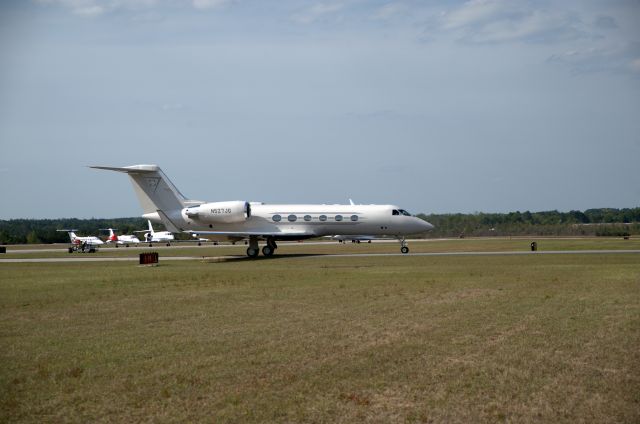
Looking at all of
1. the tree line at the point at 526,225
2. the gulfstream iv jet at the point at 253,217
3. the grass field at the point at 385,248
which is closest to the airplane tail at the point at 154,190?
the gulfstream iv jet at the point at 253,217

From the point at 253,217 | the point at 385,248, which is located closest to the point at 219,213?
the point at 253,217

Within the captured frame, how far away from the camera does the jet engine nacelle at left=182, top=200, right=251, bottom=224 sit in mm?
42000

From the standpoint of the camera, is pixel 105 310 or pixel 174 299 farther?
pixel 174 299

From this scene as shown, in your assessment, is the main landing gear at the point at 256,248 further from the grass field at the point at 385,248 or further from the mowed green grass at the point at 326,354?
the mowed green grass at the point at 326,354

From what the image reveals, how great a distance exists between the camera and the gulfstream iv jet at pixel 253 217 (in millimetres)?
42156

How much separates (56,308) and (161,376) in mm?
8628

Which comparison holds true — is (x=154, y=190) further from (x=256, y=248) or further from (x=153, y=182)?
(x=256, y=248)

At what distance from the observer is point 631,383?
28.0 ft

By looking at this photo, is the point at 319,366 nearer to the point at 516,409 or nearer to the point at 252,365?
the point at 252,365

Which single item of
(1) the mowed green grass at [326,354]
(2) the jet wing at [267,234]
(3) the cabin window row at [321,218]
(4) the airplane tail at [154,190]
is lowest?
(1) the mowed green grass at [326,354]

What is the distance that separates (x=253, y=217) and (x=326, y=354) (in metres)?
32.6

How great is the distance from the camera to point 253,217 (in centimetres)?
4278

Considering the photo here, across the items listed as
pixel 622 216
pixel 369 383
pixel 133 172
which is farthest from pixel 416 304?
pixel 622 216

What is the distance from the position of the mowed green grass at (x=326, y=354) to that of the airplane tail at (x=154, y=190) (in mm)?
22080
